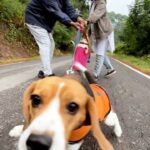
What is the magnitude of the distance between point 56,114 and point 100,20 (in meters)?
6.54

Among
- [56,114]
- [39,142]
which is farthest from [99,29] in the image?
[39,142]

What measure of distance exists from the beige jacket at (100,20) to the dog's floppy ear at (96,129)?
582 centimetres

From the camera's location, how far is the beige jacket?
8.93 meters

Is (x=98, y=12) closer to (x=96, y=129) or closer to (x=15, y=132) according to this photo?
(x=15, y=132)

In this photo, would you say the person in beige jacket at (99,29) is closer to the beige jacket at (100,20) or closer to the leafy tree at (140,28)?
the beige jacket at (100,20)

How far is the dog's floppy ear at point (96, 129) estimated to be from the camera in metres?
3.12

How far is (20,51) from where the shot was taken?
27.3 m

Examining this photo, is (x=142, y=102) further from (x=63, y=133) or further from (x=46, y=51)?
(x=63, y=133)

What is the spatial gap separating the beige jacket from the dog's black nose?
21.3ft

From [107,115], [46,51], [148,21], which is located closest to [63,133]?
[107,115]

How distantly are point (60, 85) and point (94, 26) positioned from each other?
20.9ft

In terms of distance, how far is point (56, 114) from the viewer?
290 cm

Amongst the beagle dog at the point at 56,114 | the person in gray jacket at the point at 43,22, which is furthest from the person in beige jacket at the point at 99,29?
the beagle dog at the point at 56,114

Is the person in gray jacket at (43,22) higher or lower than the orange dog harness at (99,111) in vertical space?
lower
